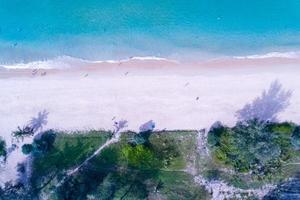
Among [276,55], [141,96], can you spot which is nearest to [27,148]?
[141,96]

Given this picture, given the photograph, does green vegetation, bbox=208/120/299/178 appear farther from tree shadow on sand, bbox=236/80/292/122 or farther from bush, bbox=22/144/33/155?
bush, bbox=22/144/33/155

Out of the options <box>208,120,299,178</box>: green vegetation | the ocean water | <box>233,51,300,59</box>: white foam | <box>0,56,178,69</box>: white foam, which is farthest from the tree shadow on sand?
<box>0,56,178,69</box>: white foam

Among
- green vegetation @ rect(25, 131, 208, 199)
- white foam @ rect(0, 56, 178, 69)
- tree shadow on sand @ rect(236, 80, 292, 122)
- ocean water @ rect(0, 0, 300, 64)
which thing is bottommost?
green vegetation @ rect(25, 131, 208, 199)

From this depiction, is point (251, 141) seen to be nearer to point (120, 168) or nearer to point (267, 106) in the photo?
point (267, 106)

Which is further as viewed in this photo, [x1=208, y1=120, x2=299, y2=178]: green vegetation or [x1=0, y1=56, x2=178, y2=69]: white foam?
[x1=0, y1=56, x2=178, y2=69]: white foam

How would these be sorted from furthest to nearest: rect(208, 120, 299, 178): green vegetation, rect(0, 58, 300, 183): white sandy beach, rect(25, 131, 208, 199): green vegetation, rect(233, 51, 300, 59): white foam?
rect(233, 51, 300, 59): white foam
rect(0, 58, 300, 183): white sandy beach
rect(25, 131, 208, 199): green vegetation
rect(208, 120, 299, 178): green vegetation

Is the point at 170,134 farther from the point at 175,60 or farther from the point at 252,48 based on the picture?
the point at 252,48

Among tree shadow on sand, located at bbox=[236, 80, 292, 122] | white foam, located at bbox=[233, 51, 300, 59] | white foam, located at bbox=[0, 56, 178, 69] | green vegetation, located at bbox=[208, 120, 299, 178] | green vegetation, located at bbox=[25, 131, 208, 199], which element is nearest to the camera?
green vegetation, located at bbox=[208, 120, 299, 178]
